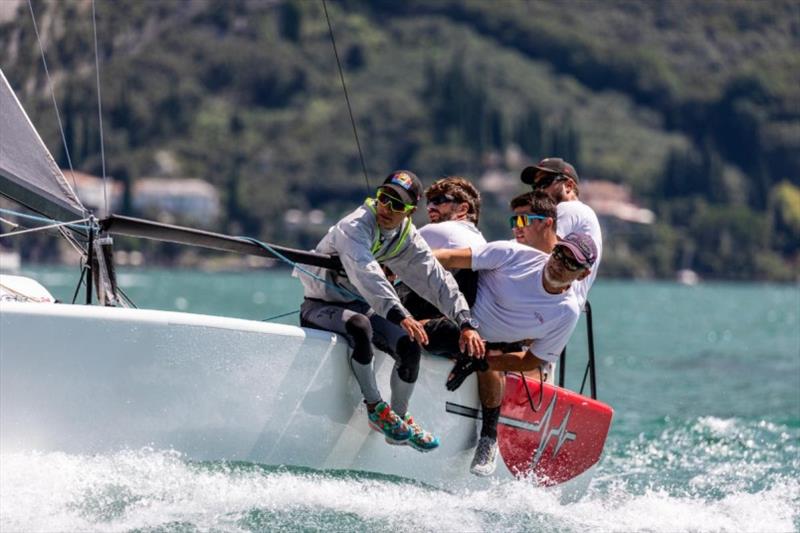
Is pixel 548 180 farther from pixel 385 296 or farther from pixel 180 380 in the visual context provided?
pixel 180 380

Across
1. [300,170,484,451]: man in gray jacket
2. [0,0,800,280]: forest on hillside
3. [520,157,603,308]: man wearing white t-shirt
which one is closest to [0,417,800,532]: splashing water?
[300,170,484,451]: man in gray jacket

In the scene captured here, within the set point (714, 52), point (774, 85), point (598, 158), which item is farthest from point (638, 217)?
point (714, 52)

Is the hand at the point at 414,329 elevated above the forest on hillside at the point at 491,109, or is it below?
above

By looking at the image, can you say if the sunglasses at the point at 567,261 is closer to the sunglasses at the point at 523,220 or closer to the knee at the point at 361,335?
the sunglasses at the point at 523,220

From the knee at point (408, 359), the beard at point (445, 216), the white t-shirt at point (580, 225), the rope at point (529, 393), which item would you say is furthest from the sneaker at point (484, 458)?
the beard at point (445, 216)

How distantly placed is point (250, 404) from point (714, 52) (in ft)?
514

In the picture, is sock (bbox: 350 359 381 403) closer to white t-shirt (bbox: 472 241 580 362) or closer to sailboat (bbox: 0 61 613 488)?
sailboat (bbox: 0 61 613 488)

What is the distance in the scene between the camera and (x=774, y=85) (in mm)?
144375

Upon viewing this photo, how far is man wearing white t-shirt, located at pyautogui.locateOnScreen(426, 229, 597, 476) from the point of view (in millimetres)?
6297

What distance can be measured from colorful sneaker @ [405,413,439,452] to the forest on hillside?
326ft

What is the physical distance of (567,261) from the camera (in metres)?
6.15

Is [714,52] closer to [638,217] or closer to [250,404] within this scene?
[638,217]

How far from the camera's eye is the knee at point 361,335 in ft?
19.6

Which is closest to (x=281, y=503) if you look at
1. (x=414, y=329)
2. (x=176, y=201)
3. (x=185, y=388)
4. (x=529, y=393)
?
(x=185, y=388)
